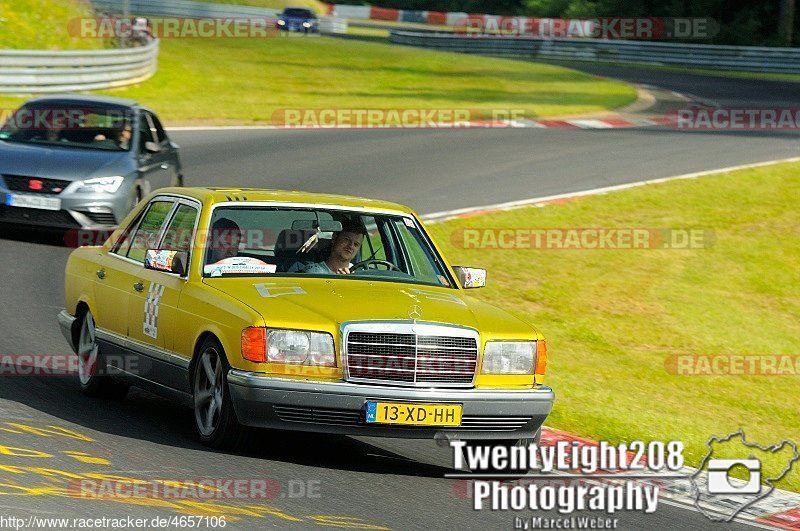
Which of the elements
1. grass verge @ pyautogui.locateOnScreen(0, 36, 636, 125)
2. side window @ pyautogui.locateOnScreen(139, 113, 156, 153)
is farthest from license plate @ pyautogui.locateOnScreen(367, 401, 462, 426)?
grass verge @ pyautogui.locateOnScreen(0, 36, 636, 125)

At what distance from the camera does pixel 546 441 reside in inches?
357

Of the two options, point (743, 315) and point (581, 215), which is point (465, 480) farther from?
point (581, 215)

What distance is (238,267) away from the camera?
8.53 m

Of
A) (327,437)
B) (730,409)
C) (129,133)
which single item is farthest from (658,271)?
(327,437)

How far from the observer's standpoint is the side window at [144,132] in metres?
16.7

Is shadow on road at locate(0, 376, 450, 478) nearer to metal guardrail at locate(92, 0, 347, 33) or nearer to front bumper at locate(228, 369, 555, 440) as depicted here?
front bumper at locate(228, 369, 555, 440)

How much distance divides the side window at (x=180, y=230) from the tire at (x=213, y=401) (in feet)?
3.28

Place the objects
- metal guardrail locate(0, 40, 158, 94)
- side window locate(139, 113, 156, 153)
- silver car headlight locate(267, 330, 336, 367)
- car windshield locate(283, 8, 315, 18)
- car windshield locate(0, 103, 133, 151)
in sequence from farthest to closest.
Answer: car windshield locate(283, 8, 315, 18) < metal guardrail locate(0, 40, 158, 94) < side window locate(139, 113, 156, 153) < car windshield locate(0, 103, 133, 151) < silver car headlight locate(267, 330, 336, 367)

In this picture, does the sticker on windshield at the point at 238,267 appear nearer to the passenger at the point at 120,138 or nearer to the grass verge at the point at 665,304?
the grass verge at the point at 665,304

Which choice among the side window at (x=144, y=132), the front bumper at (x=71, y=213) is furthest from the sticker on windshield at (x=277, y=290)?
the side window at (x=144, y=132)

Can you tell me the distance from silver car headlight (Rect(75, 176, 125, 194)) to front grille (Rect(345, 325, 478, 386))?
27.6ft

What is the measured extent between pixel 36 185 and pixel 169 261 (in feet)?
24.0

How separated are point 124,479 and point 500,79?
3781 centimetres

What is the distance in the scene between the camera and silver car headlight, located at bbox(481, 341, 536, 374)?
7938mm
